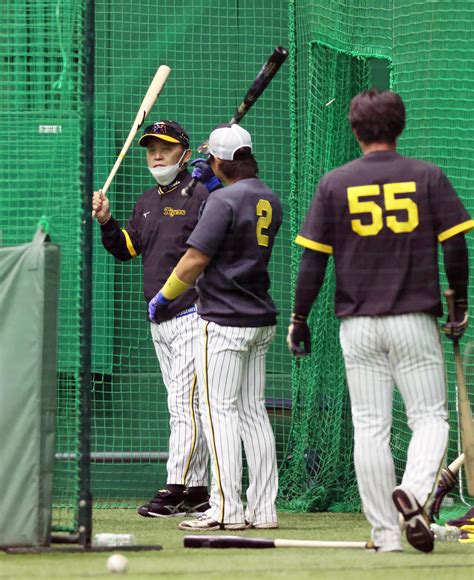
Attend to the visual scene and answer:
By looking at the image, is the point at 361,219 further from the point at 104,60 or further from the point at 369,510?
the point at 104,60

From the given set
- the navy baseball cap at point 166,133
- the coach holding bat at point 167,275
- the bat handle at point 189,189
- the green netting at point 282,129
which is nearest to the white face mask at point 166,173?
the coach holding bat at point 167,275

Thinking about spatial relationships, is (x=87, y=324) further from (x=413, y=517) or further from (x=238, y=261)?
(x=413, y=517)

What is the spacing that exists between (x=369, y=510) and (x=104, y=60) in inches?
180

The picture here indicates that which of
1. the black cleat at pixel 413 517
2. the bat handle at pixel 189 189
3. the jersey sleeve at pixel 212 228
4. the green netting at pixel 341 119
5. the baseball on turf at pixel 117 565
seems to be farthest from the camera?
the green netting at pixel 341 119

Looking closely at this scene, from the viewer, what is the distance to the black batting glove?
603 centimetres

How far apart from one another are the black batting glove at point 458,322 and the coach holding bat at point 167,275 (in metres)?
2.45

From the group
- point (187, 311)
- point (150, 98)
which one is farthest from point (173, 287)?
point (150, 98)

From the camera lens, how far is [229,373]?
23.5 feet

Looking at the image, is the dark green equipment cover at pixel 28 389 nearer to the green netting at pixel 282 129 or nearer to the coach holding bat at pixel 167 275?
the green netting at pixel 282 129

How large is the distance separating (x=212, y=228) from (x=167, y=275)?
1.39m

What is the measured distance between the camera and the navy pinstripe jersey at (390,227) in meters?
5.87

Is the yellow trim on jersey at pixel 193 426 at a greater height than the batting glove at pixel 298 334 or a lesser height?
lesser

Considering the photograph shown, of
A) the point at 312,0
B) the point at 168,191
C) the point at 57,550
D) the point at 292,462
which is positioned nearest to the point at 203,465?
the point at 292,462

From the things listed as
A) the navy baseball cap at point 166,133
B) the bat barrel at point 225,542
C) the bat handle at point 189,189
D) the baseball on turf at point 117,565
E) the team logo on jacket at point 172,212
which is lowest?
the bat barrel at point 225,542
